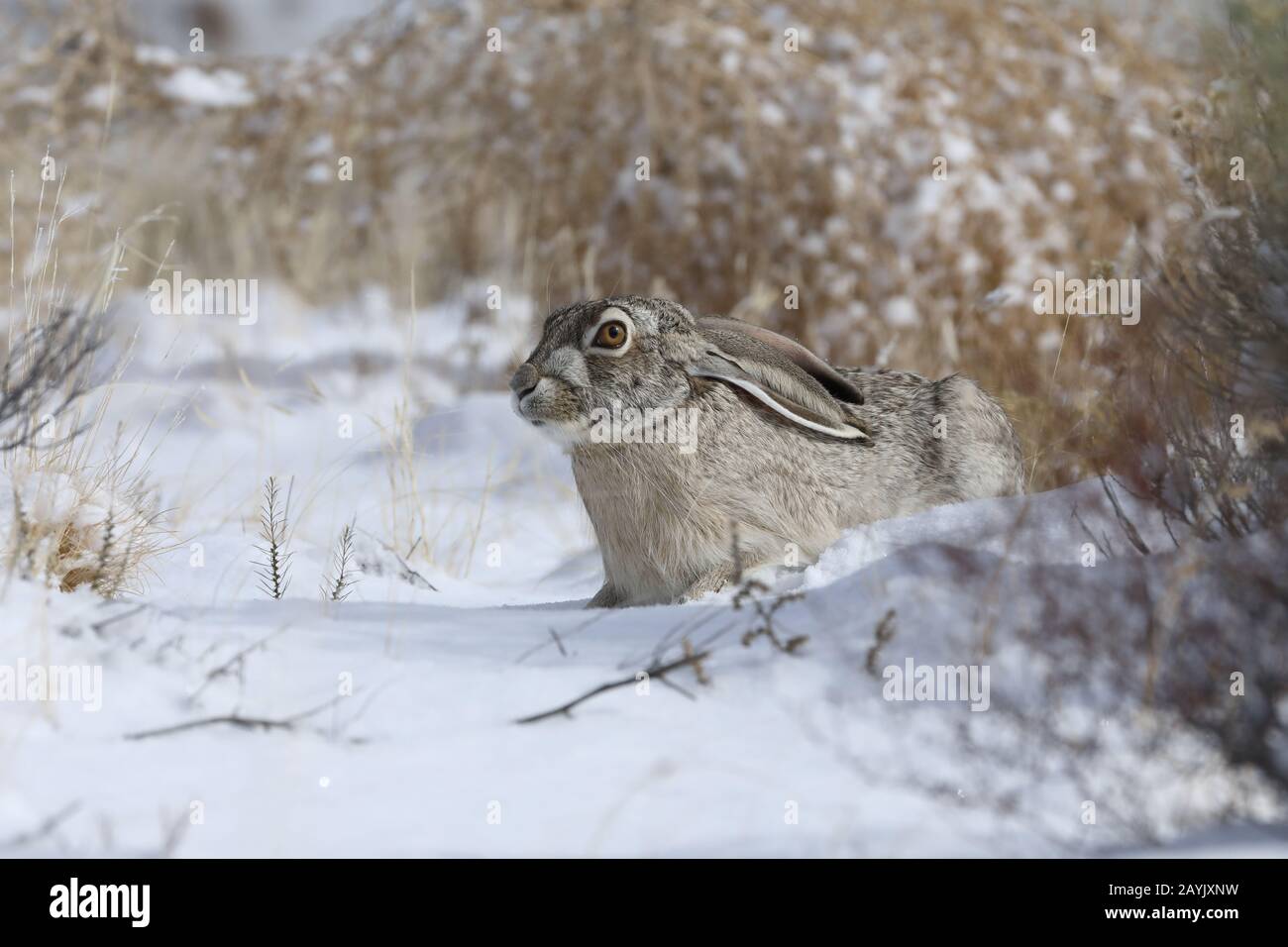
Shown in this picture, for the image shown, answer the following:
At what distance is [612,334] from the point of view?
15.7 feet

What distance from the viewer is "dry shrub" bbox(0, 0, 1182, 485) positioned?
9.66 metres

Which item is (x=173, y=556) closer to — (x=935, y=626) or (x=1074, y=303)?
(x=935, y=626)

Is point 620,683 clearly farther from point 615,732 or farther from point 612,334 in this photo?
point 612,334

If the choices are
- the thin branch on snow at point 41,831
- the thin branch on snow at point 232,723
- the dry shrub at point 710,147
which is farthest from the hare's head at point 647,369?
the dry shrub at point 710,147

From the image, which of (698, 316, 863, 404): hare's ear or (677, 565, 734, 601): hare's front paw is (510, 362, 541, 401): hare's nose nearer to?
(698, 316, 863, 404): hare's ear

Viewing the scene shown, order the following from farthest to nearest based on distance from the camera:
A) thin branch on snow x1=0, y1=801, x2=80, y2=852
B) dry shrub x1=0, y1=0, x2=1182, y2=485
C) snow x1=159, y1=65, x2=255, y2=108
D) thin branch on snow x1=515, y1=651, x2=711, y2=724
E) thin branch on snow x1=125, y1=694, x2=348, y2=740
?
snow x1=159, y1=65, x2=255, y2=108, dry shrub x1=0, y1=0, x2=1182, y2=485, thin branch on snow x1=515, y1=651, x2=711, y2=724, thin branch on snow x1=125, y1=694, x2=348, y2=740, thin branch on snow x1=0, y1=801, x2=80, y2=852

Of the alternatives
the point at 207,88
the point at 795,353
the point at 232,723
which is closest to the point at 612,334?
the point at 795,353

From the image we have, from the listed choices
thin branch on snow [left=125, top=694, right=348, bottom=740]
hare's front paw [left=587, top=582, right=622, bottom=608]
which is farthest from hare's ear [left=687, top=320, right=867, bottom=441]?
thin branch on snow [left=125, top=694, right=348, bottom=740]

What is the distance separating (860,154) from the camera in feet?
31.9

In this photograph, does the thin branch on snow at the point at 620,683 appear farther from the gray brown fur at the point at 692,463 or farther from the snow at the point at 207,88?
the snow at the point at 207,88

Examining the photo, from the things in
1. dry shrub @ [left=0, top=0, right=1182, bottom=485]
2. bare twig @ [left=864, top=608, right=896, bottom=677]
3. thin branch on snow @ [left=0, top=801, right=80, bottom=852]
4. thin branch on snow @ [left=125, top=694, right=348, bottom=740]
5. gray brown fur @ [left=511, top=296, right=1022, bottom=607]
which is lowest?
thin branch on snow @ [left=0, top=801, right=80, bottom=852]

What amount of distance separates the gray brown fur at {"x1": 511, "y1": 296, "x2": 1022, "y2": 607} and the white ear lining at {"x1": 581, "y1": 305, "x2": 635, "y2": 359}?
10 millimetres

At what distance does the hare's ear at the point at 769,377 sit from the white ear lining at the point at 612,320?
0.24 meters

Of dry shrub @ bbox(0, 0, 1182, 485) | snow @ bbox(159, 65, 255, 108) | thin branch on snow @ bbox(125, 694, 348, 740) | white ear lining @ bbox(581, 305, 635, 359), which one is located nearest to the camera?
thin branch on snow @ bbox(125, 694, 348, 740)
